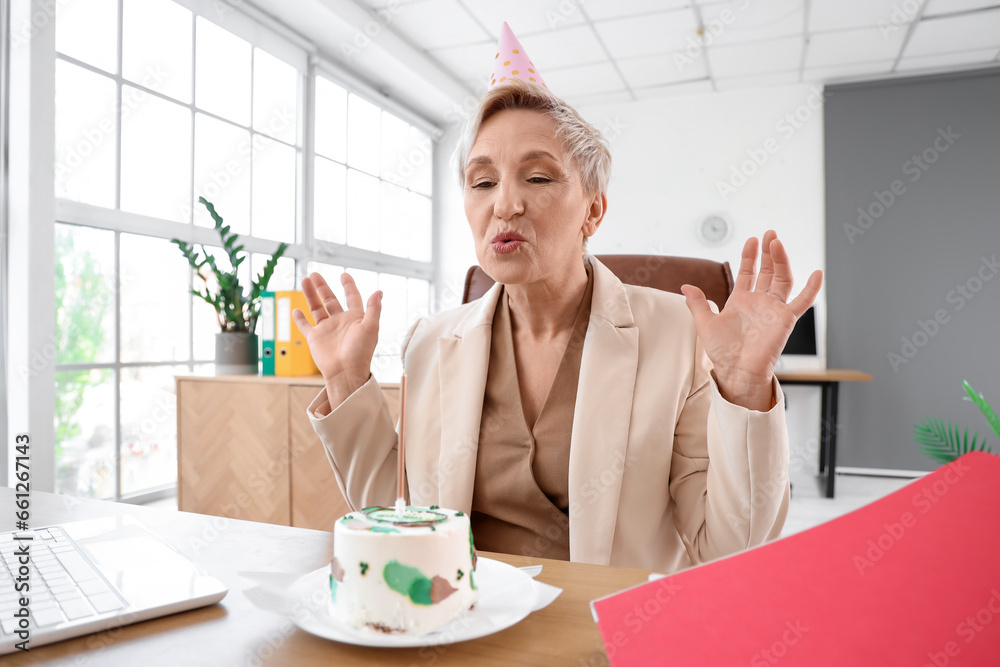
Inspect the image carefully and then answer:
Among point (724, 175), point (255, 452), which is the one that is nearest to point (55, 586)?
point (255, 452)

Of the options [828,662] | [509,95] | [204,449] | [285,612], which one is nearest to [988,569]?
[828,662]

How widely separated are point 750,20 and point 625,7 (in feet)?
2.56

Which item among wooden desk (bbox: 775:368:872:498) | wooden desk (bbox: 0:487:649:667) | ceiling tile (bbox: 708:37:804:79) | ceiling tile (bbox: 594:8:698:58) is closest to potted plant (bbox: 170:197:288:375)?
wooden desk (bbox: 0:487:649:667)

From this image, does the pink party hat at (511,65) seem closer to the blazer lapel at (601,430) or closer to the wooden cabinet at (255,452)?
Answer: the blazer lapel at (601,430)

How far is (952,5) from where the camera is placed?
142 inches

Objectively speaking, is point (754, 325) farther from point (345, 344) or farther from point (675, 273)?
point (675, 273)

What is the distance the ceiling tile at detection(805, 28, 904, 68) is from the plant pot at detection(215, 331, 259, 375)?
3845mm

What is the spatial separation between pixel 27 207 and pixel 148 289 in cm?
61

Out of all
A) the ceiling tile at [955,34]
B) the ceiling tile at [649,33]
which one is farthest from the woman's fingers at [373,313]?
the ceiling tile at [955,34]

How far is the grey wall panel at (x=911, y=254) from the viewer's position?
14.4 ft

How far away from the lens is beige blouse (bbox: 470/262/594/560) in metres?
1.07

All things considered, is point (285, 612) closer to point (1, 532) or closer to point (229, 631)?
point (229, 631)

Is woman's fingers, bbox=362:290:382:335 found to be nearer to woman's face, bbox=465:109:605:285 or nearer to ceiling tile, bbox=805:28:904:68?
woman's face, bbox=465:109:605:285

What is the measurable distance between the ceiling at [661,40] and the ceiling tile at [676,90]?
0.05 feet
